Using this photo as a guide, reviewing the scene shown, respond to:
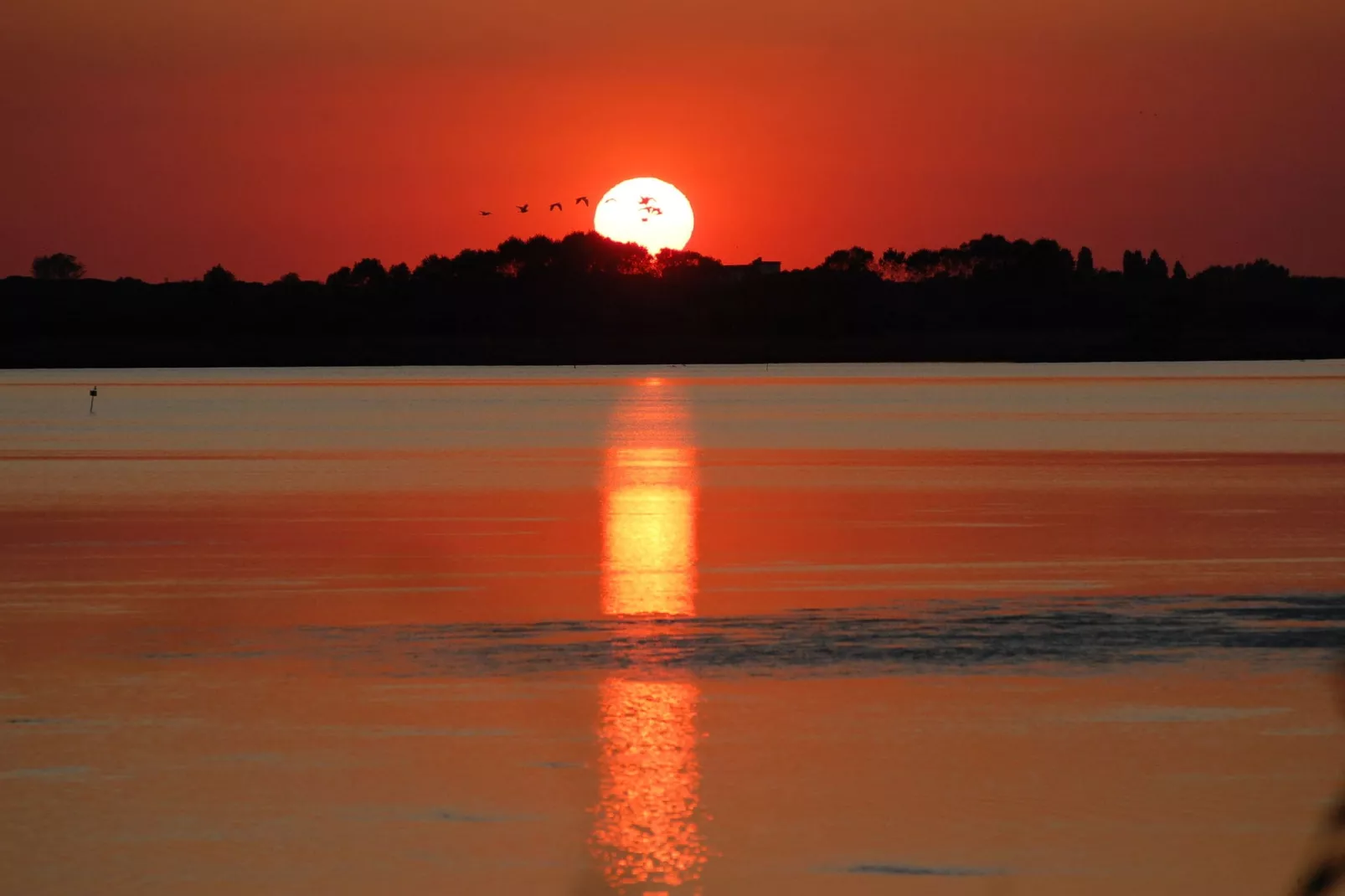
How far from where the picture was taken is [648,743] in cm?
1119

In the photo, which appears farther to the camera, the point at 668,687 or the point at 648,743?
the point at 668,687

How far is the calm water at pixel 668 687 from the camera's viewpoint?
8.96m

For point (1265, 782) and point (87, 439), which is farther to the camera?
point (87, 439)

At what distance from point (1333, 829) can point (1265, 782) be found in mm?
7618

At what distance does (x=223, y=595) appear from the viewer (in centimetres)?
1755

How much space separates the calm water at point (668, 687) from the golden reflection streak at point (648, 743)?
0.04m

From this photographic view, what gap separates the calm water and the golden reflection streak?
0.12 feet

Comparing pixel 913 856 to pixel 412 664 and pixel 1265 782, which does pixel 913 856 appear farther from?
pixel 412 664

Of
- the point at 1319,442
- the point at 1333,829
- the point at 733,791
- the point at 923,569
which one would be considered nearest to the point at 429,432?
the point at 1319,442

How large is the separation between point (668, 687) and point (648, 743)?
1702 mm

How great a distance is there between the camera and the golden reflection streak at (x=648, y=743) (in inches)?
347

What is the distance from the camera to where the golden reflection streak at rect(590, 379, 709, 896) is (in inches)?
347

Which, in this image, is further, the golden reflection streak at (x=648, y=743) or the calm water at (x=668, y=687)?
the calm water at (x=668, y=687)

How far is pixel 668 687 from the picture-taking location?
12883 millimetres
